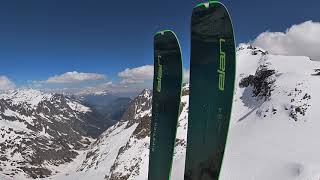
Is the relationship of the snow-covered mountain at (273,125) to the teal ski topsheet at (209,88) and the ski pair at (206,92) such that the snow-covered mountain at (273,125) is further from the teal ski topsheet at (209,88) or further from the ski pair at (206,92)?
the teal ski topsheet at (209,88)

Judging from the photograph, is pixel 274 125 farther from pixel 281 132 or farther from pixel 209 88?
pixel 209 88

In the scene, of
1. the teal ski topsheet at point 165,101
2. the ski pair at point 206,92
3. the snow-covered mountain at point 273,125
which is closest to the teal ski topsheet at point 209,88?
the ski pair at point 206,92

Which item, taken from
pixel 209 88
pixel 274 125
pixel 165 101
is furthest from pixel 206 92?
pixel 274 125

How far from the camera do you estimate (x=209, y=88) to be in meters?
19.6

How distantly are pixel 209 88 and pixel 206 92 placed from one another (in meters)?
0.28

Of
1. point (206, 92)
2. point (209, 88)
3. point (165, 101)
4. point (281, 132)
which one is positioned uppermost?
point (209, 88)

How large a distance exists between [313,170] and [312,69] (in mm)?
46367

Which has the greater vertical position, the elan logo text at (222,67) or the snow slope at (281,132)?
the elan logo text at (222,67)

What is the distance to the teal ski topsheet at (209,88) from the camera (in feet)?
60.8

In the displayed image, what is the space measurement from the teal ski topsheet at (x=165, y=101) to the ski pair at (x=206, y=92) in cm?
6

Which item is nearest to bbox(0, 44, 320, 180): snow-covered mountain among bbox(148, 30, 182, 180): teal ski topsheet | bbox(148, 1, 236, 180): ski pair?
bbox(148, 30, 182, 180): teal ski topsheet

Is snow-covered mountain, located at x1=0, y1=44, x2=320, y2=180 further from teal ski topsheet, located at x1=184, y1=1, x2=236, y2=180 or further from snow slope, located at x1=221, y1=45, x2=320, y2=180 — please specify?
teal ski topsheet, located at x1=184, y1=1, x2=236, y2=180

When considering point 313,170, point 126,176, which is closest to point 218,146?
point 313,170

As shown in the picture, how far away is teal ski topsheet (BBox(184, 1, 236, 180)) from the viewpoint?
1853 cm
